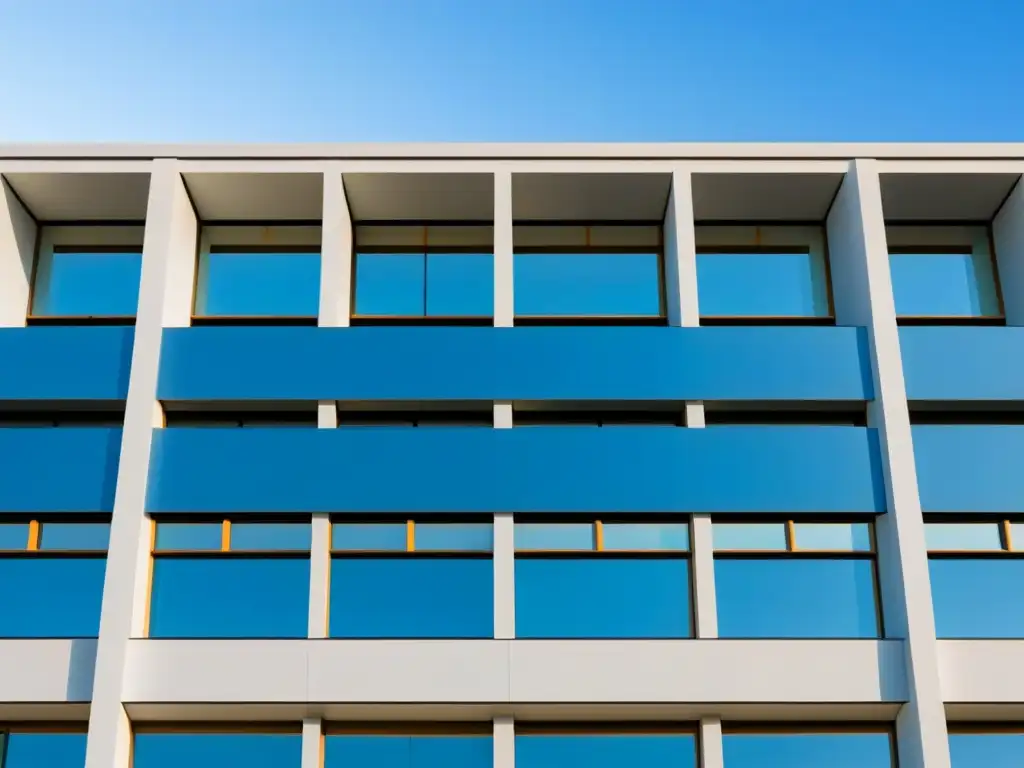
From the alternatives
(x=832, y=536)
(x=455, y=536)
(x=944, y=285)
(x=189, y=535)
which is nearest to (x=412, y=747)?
(x=455, y=536)

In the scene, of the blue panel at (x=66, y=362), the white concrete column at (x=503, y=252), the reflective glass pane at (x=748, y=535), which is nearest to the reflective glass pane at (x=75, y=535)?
the blue panel at (x=66, y=362)

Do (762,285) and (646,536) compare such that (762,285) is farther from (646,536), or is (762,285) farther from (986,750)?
(986,750)

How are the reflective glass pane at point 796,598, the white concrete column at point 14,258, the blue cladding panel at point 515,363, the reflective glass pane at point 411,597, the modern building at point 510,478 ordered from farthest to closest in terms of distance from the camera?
1. the white concrete column at point 14,258
2. the blue cladding panel at point 515,363
3. the reflective glass pane at point 796,598
4. the reflective glass pane at point 411,597
5. the modern building at point 510,478

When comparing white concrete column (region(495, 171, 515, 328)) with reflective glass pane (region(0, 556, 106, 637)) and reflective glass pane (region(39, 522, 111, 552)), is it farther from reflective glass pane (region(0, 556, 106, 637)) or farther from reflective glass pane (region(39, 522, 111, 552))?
reflective glass pane (region(0, 556, 106, 637))

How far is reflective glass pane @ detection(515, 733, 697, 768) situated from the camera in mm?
15891

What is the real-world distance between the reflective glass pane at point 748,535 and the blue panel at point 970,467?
199 cm

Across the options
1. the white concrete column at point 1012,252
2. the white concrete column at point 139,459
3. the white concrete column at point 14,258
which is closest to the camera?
the white concrete column at point 139,459

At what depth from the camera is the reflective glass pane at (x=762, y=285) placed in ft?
61.4

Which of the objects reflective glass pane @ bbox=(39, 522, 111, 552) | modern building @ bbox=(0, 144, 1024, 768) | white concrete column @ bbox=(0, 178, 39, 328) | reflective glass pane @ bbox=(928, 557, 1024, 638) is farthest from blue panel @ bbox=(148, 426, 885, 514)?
white concrete column @ bbox=(0, 178, 39, 328)

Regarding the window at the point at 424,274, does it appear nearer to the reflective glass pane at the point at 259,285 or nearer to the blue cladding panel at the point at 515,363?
the reflective glass pane at the point at 259,285

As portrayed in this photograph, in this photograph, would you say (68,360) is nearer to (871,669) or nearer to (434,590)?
(434,590)

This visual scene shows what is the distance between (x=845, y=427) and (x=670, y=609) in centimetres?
350

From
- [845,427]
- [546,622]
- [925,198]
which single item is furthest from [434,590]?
[925,198]

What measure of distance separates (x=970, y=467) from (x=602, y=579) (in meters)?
5.28
